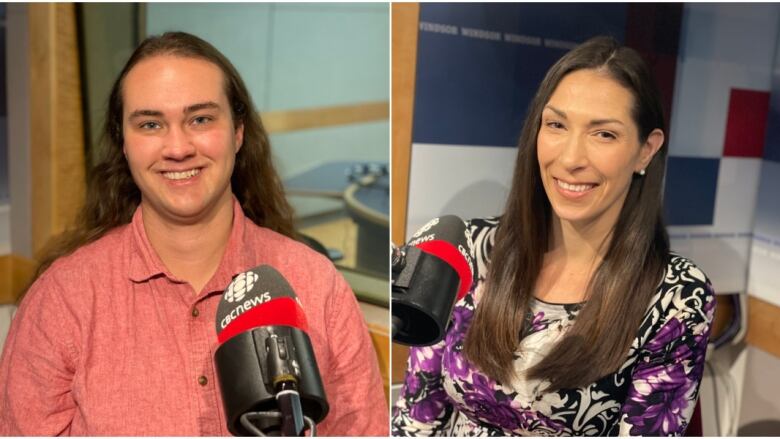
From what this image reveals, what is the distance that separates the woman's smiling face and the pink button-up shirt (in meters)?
0.58

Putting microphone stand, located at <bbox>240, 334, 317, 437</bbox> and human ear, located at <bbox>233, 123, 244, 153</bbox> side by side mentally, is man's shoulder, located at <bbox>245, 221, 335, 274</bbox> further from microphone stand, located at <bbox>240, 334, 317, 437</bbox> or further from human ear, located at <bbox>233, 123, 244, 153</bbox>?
microphone stand, located at <bbox>240, 334, 317, 437</bbox>

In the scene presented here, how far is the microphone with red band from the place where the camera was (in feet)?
4.47

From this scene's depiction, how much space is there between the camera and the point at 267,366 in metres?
0.99

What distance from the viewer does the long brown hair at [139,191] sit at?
1574mm

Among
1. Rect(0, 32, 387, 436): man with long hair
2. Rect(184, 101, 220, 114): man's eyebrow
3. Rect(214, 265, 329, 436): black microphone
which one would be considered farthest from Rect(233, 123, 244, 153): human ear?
Rect(214, 265, 329, 436): black microphone

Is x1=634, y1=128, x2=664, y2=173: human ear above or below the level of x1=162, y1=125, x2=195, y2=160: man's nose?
above

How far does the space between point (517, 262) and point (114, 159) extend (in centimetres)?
95

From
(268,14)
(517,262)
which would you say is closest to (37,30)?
(268,14)

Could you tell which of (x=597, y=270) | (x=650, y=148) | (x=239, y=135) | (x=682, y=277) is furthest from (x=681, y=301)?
(x=239, y=135)

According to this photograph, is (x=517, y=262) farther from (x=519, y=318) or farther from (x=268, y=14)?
(x=268, y=14)

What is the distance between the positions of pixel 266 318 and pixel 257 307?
0.09ft

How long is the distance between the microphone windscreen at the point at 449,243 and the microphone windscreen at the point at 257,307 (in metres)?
0.37

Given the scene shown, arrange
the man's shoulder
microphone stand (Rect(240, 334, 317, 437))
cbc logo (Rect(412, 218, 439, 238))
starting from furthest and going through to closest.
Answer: the man's shoulder
cbc logo (Rect(412, 218, 439, 238))
microphone stand (Rect(240, 334, 317, 437))

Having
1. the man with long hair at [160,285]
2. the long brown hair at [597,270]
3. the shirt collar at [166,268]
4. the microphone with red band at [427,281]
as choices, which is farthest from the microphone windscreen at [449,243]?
the shirt collar at [166,268]
